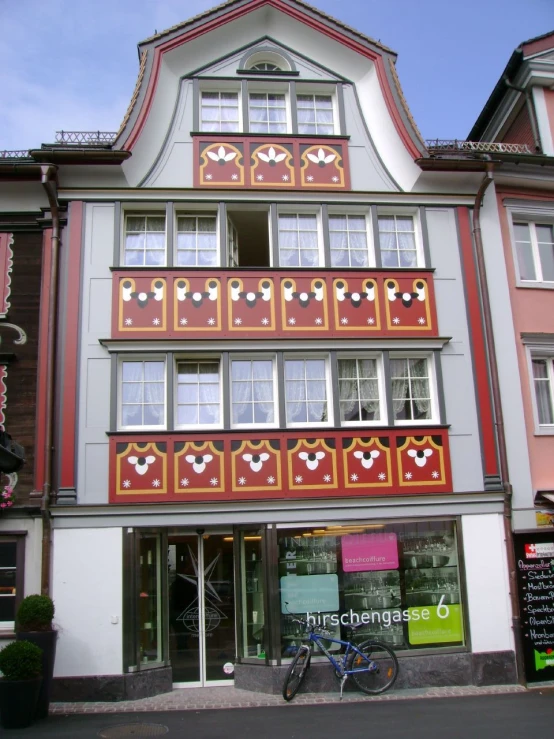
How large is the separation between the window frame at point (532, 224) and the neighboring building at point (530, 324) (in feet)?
0.06

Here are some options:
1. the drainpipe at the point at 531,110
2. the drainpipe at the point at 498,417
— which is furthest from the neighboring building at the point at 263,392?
the drainpipe at the point at 531,110

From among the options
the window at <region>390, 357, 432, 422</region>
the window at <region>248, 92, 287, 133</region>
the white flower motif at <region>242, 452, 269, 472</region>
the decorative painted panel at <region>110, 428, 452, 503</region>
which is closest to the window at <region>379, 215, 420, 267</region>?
the window at <region>390, 357, 432, 422</region>

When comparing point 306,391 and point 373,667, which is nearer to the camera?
point 373,667

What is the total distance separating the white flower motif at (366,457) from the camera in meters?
12.2

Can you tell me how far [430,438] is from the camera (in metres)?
12.5

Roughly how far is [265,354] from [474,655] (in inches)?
237

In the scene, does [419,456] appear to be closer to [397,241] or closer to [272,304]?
[272,304]

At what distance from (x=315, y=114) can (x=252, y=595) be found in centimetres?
902

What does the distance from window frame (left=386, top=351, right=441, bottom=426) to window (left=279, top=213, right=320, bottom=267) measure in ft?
7.47

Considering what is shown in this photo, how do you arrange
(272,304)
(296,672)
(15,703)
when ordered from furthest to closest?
(272,304), (296,672), (15,703)

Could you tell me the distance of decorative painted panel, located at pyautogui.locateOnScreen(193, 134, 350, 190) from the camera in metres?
13.4

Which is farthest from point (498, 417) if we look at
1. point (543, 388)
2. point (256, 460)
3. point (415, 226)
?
point (256, 460)

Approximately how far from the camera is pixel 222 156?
13469 millimetres

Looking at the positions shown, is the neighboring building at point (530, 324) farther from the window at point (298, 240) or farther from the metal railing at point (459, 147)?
the window at point (298, 240)
